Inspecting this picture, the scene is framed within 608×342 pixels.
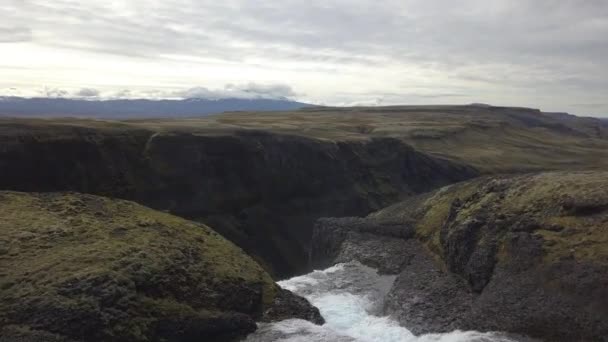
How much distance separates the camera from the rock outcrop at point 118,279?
29.5m

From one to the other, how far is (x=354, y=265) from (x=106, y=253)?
2326cm

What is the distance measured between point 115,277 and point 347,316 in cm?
1654

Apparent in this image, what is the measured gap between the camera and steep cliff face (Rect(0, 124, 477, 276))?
66.9 metres

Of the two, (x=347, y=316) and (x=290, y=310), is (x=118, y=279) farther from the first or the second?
(x=347, y=316)

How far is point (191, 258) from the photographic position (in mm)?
38406

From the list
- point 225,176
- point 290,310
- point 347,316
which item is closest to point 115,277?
point 290,310

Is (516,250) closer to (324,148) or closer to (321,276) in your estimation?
(321,276)

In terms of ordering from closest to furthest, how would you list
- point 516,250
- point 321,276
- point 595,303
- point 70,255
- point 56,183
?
point 595,303
point 70,255
point 516,250
point 321,276
point 56,183

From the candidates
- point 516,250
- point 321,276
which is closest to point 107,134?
point 321,276

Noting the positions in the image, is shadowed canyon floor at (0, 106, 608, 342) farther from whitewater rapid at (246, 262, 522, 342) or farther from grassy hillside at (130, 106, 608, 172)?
grassy hillside at (130, 106, 608, 172)

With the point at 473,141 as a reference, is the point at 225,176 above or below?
below

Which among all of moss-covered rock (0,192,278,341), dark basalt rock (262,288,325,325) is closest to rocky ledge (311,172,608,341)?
dark basalt rock (262,288,325,325)

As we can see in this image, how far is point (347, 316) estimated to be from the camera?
3881 centimetres

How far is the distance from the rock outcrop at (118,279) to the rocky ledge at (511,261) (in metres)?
9.88
